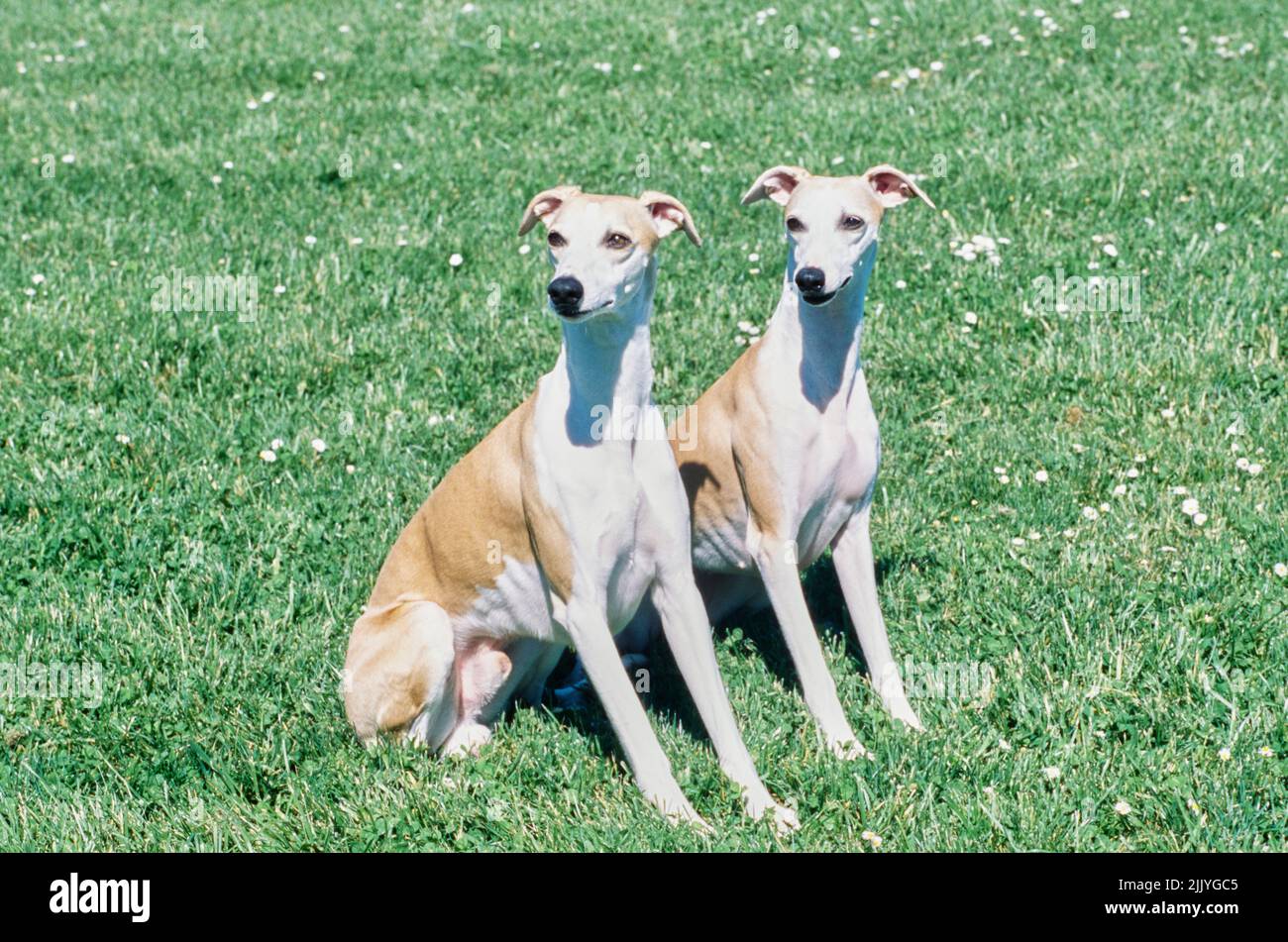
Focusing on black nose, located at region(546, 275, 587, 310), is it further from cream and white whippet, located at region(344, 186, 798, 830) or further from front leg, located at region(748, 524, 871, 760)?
front leg, located at region(748, 524, 871, 760)

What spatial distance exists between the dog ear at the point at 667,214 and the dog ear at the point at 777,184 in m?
Answer: 0.51

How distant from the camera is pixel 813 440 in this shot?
4.63 meters

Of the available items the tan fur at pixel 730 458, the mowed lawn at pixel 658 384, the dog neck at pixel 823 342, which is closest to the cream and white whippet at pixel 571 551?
the mowed lawn at pixel 658 384

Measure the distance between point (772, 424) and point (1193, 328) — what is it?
3181 mm

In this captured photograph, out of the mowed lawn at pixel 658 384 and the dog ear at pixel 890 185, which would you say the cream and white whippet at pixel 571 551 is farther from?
the dog ear at pixel 890 185

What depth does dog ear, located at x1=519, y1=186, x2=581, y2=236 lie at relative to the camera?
429cm

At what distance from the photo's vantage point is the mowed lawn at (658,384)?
436 centimetres

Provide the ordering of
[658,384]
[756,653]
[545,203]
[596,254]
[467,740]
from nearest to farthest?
[596,254] → [545,203] → [467,740] → [756,653] → [658,384]

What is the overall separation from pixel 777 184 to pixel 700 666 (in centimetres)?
175

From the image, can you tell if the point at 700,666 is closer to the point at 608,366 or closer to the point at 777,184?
the point at 608,366

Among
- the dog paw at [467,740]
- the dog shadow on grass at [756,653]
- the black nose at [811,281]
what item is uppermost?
the black nose at [811,281]

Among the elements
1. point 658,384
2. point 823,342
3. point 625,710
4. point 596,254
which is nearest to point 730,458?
point 823,342

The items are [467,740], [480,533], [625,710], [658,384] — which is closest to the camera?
[625,710]

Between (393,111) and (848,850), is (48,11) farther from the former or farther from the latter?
(848,850)
